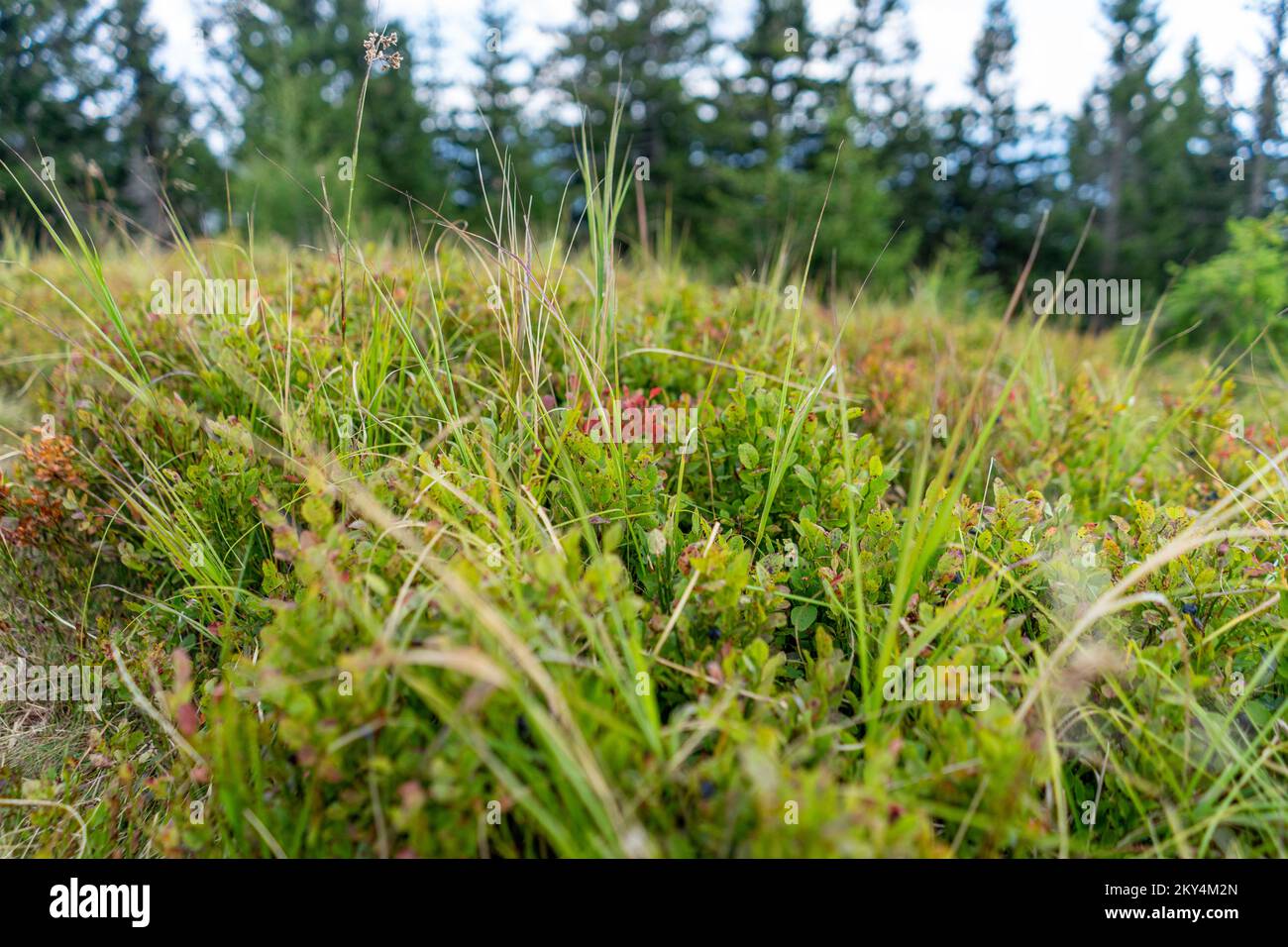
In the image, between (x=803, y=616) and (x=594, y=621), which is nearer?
(x=594, y=621)

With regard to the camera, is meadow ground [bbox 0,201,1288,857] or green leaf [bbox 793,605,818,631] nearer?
meadow ground [bbox 0,201,1288,857]

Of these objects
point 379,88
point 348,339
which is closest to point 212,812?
point 348,339

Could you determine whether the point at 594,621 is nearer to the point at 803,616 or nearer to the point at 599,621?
the point at 599,621

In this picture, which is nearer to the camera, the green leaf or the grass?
the grass

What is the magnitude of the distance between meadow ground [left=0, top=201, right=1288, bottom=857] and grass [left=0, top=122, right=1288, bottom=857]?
0.01 metres

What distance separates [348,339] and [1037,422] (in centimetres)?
311

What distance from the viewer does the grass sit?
1312 mm

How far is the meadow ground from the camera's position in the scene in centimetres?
131

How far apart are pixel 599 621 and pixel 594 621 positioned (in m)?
0.06

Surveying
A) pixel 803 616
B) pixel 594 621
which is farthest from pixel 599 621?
pixel 803 616

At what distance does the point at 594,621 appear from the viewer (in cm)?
152

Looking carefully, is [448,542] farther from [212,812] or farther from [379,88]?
[379,88]

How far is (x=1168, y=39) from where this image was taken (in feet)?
99.7

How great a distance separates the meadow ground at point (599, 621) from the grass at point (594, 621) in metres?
0.01
